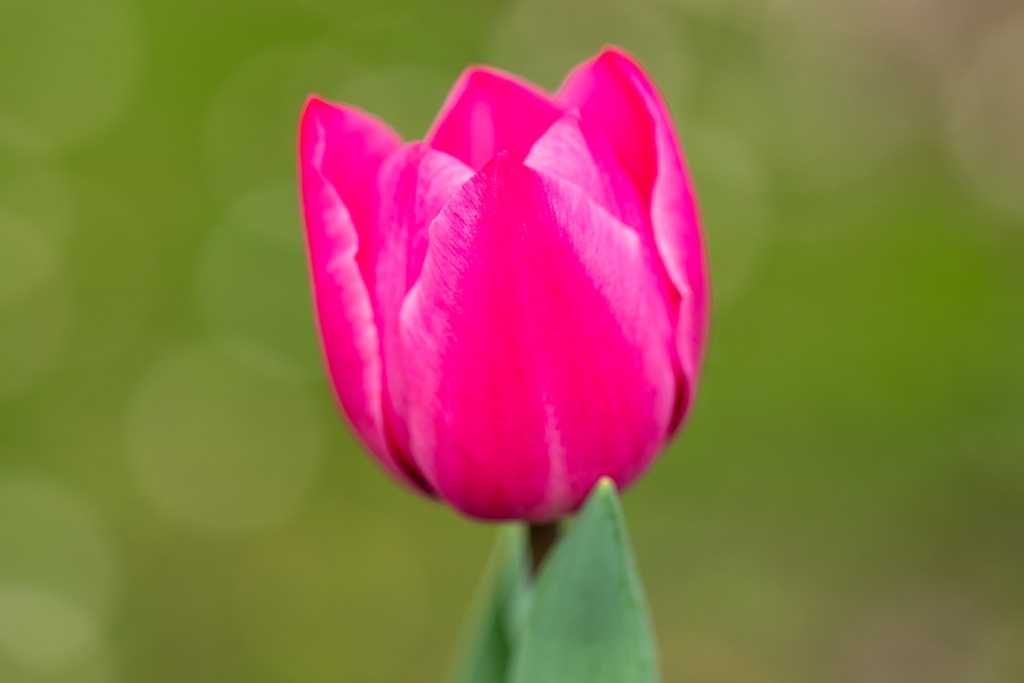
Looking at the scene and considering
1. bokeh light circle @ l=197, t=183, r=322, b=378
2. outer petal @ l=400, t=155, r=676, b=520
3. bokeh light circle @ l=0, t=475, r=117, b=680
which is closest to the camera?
outer petal @ l=400, t=155, r=676, b=520

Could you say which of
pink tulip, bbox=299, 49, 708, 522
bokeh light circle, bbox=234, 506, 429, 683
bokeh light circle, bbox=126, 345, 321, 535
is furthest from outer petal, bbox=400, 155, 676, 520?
bokeh light circle, bbox=126, 345, 321, 535

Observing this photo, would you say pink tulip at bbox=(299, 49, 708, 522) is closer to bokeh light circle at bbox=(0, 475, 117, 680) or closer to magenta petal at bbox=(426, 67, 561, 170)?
magenta petal at bbox=(426, 67, 561, 170)

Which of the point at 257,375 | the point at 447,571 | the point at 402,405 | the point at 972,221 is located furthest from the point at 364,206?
the point at 972,221

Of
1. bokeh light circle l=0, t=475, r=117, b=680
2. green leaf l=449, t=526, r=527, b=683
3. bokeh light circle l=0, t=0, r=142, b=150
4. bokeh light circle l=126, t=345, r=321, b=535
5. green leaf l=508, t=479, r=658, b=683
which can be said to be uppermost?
green leaf l=508, t=479, r=658, b=683

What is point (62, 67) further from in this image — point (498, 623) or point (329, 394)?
point (498, 623)

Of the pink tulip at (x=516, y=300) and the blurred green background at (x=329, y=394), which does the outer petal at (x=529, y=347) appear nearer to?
the pink tulip at (x=516, y=300)

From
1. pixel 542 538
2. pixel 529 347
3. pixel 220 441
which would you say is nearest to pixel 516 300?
pixel 529 347

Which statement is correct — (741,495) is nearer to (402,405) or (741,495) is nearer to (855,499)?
(855,499)
